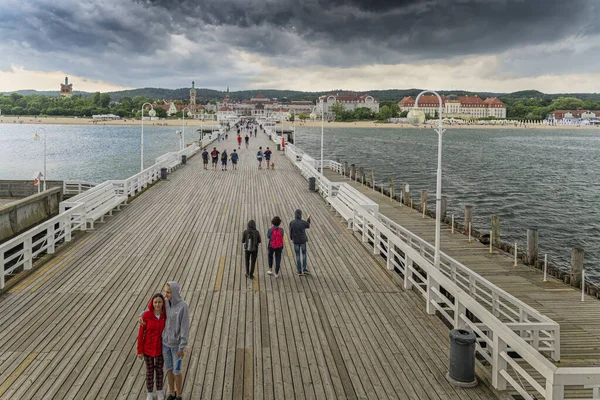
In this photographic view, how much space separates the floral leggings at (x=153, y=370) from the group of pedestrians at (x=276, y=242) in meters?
4.70

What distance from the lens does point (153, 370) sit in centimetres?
642

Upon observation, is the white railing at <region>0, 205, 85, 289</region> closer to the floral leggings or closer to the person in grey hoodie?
the floral leggings

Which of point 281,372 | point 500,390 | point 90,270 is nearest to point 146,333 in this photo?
point 281,372

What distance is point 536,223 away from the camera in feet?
109

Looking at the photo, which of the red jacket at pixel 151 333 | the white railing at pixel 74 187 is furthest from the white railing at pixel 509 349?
the white railing at pixel 74 187

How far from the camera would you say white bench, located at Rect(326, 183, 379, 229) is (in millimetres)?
16656

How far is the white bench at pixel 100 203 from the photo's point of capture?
55.5 ft

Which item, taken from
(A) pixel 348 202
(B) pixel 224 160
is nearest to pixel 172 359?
(A) pixel 348 202

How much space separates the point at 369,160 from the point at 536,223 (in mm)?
43856

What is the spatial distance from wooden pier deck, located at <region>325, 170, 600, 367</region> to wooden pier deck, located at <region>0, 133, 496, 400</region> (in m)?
3.67

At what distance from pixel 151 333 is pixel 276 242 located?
5359 mm

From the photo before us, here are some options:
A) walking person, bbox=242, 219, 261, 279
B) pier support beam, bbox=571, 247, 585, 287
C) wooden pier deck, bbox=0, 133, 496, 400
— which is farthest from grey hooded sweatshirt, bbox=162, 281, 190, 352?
pier support beam, bbox=571, 247, 585, 287

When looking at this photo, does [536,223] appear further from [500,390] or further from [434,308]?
[500,390]

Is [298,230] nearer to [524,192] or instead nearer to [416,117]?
[416,117]
